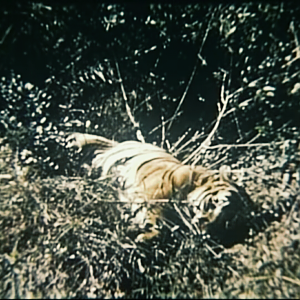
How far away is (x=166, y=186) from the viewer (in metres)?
0.88

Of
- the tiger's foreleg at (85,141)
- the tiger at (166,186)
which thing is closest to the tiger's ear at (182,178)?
the tiger at (166,186)

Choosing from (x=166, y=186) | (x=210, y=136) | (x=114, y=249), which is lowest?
(x=114, y=249)

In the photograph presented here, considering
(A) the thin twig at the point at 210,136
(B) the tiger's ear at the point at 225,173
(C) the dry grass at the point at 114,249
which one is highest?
(A) the thin twig at the point at 210,136

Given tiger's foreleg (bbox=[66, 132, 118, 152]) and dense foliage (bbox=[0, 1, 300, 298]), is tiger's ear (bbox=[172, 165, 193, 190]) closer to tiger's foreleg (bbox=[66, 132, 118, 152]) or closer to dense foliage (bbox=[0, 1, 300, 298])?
dense foliage (bbox=[0, 1, 300, 298])

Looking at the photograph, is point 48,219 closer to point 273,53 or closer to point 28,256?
point 28,256

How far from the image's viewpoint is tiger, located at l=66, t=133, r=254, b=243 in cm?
87

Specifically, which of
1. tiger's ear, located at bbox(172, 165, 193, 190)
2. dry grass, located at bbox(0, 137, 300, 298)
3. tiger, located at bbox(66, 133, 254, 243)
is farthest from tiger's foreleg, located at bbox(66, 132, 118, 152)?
tiger's ear, located at bbox(172, 165, 193, 190)

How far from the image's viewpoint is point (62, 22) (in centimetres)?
89

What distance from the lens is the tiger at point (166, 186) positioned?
0.87 metres

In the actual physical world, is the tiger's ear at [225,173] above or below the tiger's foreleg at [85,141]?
below

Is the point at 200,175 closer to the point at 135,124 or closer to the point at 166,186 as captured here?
the point at 166,186

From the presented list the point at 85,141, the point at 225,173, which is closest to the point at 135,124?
the point at 85,141

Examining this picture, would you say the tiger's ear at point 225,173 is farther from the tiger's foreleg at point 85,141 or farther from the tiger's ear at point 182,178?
the tiger's foreleg at point 85,141

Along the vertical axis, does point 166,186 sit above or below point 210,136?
below
